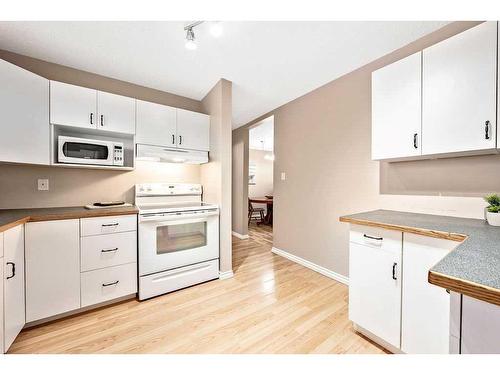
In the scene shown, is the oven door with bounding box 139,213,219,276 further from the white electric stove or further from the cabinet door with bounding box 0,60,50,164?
the cabinet door with bounding box 0,60,50,164

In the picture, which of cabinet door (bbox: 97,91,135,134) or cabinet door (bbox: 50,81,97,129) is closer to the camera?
cabinet door (bbox: 50,81,97,129)

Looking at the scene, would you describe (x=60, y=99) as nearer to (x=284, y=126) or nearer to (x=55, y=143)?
(x=55, y=143)

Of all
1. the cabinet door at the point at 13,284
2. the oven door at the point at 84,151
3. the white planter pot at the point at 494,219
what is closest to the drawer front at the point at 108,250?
the cabinet door at the point at 13,284

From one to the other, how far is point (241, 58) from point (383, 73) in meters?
1.25

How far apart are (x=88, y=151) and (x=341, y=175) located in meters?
2.65

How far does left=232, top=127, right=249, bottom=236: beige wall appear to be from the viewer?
4.14 metres

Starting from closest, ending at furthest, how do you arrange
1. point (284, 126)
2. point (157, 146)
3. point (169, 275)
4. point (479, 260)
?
point (479, 260) → point (169, 275) → point (157, 146) → point (284, 126)

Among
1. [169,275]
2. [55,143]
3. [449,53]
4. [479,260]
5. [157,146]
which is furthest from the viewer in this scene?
[157,146]

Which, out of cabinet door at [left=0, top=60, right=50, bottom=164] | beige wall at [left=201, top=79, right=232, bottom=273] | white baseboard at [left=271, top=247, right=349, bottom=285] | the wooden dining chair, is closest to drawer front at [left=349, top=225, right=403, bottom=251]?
white baseboard at [left=271, top=247, right=349, bottom=285]

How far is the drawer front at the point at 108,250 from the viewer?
1.68 meters

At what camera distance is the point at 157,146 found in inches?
89.7

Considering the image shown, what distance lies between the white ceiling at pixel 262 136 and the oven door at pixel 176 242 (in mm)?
2382

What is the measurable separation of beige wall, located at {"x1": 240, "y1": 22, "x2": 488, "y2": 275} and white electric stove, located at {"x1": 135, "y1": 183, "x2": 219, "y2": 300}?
1.22 m
